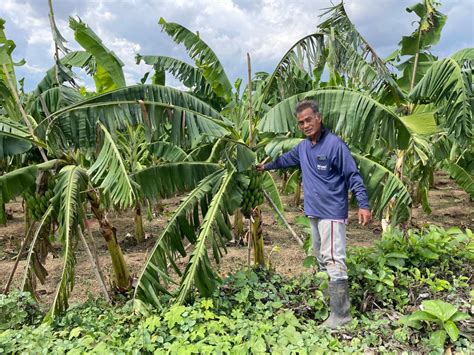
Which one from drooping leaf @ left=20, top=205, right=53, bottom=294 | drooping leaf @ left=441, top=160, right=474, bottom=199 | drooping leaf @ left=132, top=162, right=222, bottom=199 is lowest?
drooping leaf @ left=20, top=205, right=53, bottom=294

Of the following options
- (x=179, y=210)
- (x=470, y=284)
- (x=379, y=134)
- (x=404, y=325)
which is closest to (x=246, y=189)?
(x=179, y=210)

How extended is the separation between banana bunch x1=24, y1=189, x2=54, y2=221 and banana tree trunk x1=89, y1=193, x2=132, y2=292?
0.42 meters

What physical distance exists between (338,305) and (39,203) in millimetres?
3121

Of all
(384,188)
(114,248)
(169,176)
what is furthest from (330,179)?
(114,248)

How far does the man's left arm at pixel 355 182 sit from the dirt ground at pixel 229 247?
1903 mm

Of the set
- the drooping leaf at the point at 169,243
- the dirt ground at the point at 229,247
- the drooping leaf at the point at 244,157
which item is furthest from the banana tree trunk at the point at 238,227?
the drooping leaf at the point at 244,157

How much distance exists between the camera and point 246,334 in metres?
2.88

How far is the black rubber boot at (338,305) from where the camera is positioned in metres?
3.27

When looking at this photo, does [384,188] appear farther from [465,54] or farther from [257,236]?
[465,54]

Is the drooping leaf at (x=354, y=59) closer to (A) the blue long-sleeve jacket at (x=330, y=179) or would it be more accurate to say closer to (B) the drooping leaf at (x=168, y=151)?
(A) the blue long-sleeve jacket at (x=330, y=179)

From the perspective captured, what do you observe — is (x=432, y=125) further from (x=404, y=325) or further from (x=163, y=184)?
(x=163, y=184)

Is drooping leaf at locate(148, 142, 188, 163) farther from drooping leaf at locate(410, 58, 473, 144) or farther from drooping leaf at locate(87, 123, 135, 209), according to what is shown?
drooping leaf at locate(410, 58, 473, 144)

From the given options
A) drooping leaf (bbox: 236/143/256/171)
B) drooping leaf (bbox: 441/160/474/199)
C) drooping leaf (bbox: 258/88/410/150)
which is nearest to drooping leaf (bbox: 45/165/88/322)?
drooping leaf (bbox: 236/143/256/171)

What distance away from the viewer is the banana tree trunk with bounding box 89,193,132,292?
13.9 ft
